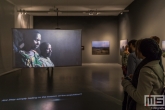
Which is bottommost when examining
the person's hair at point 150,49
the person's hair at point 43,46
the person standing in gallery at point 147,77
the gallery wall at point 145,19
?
the person standing in gallery at point 147,77

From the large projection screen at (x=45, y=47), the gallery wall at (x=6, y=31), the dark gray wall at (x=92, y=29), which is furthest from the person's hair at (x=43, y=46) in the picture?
the dark gray wall at (x=92, y=29)

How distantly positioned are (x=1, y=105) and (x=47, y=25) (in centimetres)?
1270

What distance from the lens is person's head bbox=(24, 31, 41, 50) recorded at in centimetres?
628

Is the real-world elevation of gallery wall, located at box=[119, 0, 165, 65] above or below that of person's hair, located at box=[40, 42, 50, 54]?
above

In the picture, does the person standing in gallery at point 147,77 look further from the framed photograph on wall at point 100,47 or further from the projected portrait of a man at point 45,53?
the framed photograph on wall at point 100,47

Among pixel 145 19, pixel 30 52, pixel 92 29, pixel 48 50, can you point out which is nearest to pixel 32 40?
pixel 30 52

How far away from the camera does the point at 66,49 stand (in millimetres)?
6746

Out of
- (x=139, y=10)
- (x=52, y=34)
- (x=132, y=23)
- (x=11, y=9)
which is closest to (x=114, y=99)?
(x=52, y=34)

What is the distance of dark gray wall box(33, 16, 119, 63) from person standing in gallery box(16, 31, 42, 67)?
996 cm

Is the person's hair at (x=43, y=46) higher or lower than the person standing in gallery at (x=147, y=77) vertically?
higher

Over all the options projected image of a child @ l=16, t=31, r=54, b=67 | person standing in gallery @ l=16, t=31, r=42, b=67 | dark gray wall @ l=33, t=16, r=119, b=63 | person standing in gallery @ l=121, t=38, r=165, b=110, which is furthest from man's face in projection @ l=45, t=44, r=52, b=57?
dark gray wall @ l=33, t=16, r=119, b=63

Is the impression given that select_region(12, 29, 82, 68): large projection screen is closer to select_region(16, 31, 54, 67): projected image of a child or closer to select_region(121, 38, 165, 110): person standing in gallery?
select_region(16, 31, 54, 67): projected image of a child

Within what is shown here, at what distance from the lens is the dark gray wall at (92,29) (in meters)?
16.2

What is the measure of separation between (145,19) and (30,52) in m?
5.87
